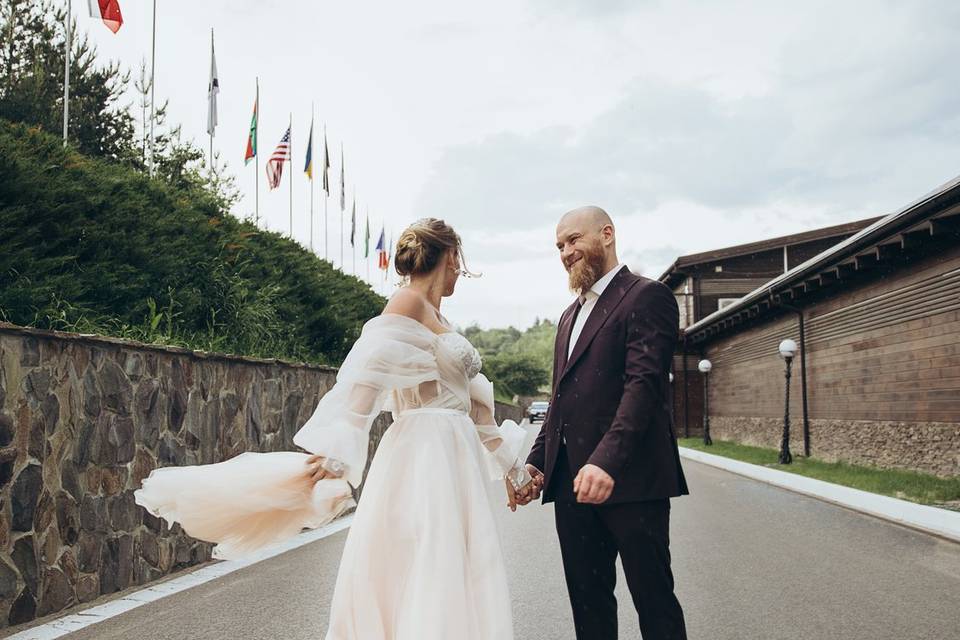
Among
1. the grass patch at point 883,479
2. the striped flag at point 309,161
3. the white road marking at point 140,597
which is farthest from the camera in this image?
the striped flag at point 309,161

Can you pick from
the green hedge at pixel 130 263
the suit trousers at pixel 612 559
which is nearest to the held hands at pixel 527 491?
the suit trousers at pixel 612 559

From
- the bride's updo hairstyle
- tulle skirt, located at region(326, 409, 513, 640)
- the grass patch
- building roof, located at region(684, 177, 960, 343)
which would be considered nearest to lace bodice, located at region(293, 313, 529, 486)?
tulle skirt, located at region(326, 409, 513, 640)

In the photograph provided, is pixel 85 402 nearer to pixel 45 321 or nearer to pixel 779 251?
pixel 45 321

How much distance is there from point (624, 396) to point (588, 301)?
573 millimetres

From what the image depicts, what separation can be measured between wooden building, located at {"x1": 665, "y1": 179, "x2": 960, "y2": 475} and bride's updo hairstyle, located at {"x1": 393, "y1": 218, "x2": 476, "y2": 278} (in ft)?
40.1

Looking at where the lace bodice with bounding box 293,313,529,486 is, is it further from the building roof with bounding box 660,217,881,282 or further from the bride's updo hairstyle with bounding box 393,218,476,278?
the building roof with bounding box 660,217,881,282

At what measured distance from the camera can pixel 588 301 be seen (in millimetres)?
4043

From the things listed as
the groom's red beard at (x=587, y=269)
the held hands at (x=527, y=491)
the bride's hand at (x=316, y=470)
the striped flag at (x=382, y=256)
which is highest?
the striped flag at (x=382, y=256)

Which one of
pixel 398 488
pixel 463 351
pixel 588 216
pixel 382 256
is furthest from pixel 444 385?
pixel 382 256

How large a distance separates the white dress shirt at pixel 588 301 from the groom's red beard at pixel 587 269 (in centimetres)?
3

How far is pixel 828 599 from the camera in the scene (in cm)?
654

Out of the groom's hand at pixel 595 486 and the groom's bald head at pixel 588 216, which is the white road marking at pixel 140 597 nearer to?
the groom's hand at pixel 595 486

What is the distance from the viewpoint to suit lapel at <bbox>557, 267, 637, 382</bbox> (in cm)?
386

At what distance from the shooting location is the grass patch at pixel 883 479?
45.3 ft
